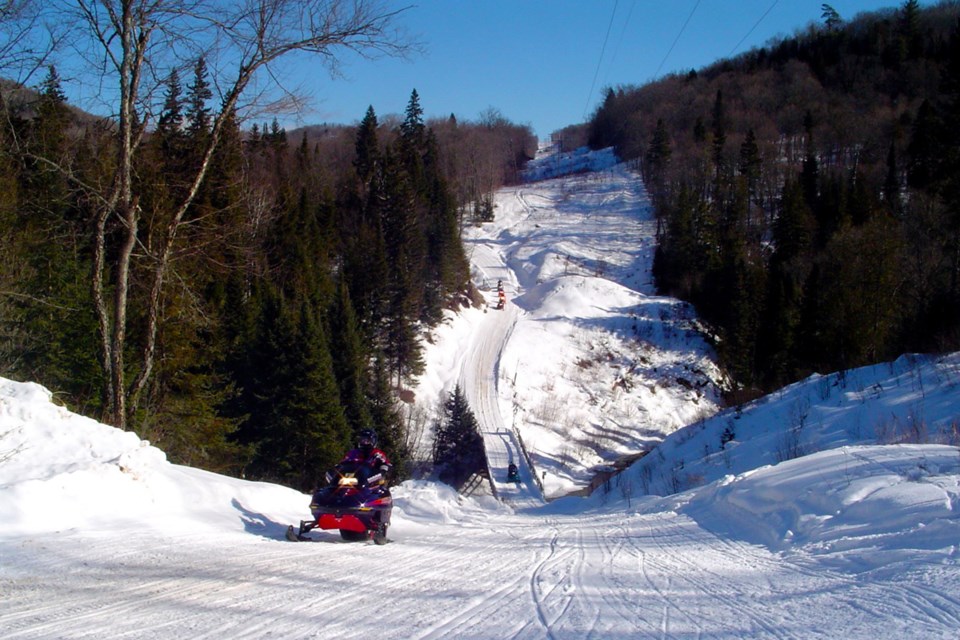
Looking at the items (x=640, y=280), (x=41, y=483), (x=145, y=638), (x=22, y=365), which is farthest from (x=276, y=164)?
(x=145, y=638)

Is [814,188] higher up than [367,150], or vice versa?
[367,150]

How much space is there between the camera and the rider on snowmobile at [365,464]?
9.45m

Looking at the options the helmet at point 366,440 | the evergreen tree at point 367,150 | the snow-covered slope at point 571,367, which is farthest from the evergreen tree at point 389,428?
the evergreen tree at point 367,150

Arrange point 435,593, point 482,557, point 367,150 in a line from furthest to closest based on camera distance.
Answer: point 367,150
point 482,557
point 435,593

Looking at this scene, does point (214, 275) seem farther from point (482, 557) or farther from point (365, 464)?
point (482, 557)

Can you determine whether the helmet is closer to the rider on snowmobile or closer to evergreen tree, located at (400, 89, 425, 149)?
the rider on snowmobile

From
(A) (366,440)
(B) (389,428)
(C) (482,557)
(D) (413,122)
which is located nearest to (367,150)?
(D) (413,122)

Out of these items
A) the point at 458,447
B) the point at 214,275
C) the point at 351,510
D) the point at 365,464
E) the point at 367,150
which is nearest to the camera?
the point at 351,510

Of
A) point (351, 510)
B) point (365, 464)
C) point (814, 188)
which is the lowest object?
point (351, 510)

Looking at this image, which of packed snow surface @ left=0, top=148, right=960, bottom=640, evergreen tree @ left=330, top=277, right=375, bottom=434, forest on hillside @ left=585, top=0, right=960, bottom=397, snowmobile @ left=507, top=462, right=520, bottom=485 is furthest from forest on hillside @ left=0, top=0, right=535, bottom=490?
forest on hillside @ left=585, top=0, right=960, bottom=397

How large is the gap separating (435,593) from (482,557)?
2.10m

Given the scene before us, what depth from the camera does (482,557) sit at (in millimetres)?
7230

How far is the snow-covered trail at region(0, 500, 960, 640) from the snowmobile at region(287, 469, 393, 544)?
1293 mm

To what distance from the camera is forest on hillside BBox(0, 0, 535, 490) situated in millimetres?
10383
